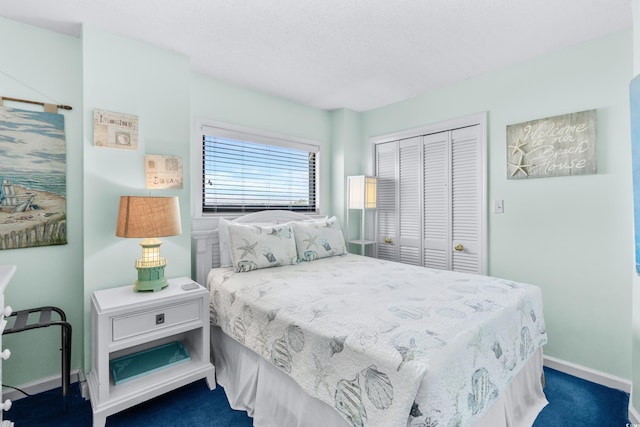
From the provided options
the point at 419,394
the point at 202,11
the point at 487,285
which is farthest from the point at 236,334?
the point at 202,11

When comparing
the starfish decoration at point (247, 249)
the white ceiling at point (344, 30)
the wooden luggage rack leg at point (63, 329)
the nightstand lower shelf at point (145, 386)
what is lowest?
the nightstand lower shelf at point (145, 386)

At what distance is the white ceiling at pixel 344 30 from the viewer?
1.85m

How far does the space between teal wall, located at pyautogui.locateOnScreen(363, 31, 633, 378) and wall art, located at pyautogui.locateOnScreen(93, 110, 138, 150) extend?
2.87 m

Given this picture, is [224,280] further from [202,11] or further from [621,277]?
[621,277]

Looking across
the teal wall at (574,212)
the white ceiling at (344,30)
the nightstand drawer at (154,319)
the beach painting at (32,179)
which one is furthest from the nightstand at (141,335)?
the teal wall at (574,212)

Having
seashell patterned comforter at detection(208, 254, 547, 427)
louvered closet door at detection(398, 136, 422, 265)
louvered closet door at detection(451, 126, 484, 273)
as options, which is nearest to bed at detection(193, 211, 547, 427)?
seashell patterned comforter at detection(208, 254, 547, 427)

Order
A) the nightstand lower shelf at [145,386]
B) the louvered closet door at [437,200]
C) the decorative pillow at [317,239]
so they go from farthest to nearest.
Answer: the louvered closet door at [437,200]
the decorative pillow at [317,239]
the nightstand lower shelf at [145,386]

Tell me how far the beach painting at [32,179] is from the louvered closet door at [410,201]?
3.01 meters

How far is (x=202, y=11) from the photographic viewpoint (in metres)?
1.90

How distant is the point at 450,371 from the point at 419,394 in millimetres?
163

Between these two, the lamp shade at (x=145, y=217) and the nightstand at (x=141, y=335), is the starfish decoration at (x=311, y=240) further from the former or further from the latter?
the lamp shade at (x=145, y=217)

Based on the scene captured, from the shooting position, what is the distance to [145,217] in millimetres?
1873

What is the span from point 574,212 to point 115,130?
3.34 metres

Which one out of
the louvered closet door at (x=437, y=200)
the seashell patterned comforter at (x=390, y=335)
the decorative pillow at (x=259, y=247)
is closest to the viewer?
the seashell patterned comforter at (x=390, y=335)
